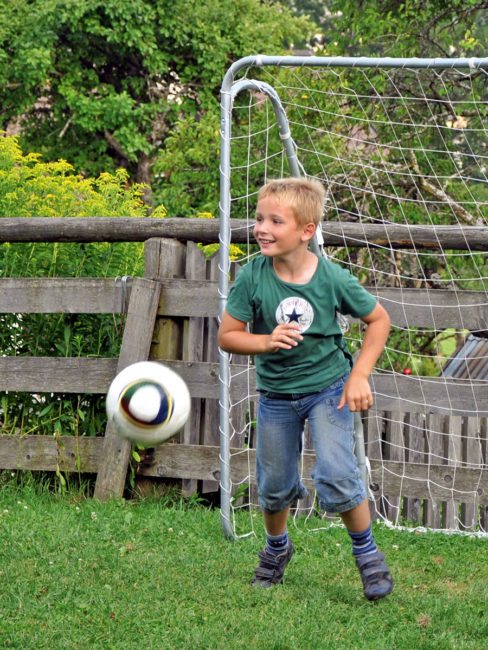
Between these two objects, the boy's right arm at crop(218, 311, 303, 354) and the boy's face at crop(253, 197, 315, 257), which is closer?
the boy's right arm at crop(218, 311, 303, 354)

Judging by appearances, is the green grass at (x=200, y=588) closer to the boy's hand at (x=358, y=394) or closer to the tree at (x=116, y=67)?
the boy's hand at (x=358, y=394)

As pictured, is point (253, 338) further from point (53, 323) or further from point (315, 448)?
point (53, 323)

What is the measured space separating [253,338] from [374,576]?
3.47 feet

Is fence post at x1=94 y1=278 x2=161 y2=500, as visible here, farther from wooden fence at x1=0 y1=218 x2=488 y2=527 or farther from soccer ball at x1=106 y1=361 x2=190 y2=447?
soccer ball at x1=106 y1=361 x2=190 y2=447

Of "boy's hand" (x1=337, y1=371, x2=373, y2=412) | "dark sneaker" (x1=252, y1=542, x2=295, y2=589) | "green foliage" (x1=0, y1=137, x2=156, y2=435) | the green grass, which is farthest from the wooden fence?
"boy's hand" (x1=337, y1=371, x2=373, y2=412)

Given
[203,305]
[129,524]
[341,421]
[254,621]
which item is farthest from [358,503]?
[203,305]

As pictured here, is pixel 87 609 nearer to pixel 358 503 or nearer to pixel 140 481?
pixel 358 503

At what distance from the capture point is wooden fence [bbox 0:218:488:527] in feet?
17.5

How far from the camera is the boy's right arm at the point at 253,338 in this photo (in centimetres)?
369

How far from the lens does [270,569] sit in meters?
4.20

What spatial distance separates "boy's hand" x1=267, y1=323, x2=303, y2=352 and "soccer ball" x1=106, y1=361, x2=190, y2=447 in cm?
41

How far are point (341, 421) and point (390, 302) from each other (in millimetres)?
1625

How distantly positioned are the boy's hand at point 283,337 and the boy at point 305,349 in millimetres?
90

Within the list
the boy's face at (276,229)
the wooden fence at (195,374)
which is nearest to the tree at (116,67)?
the wooden fence at (195,374)
